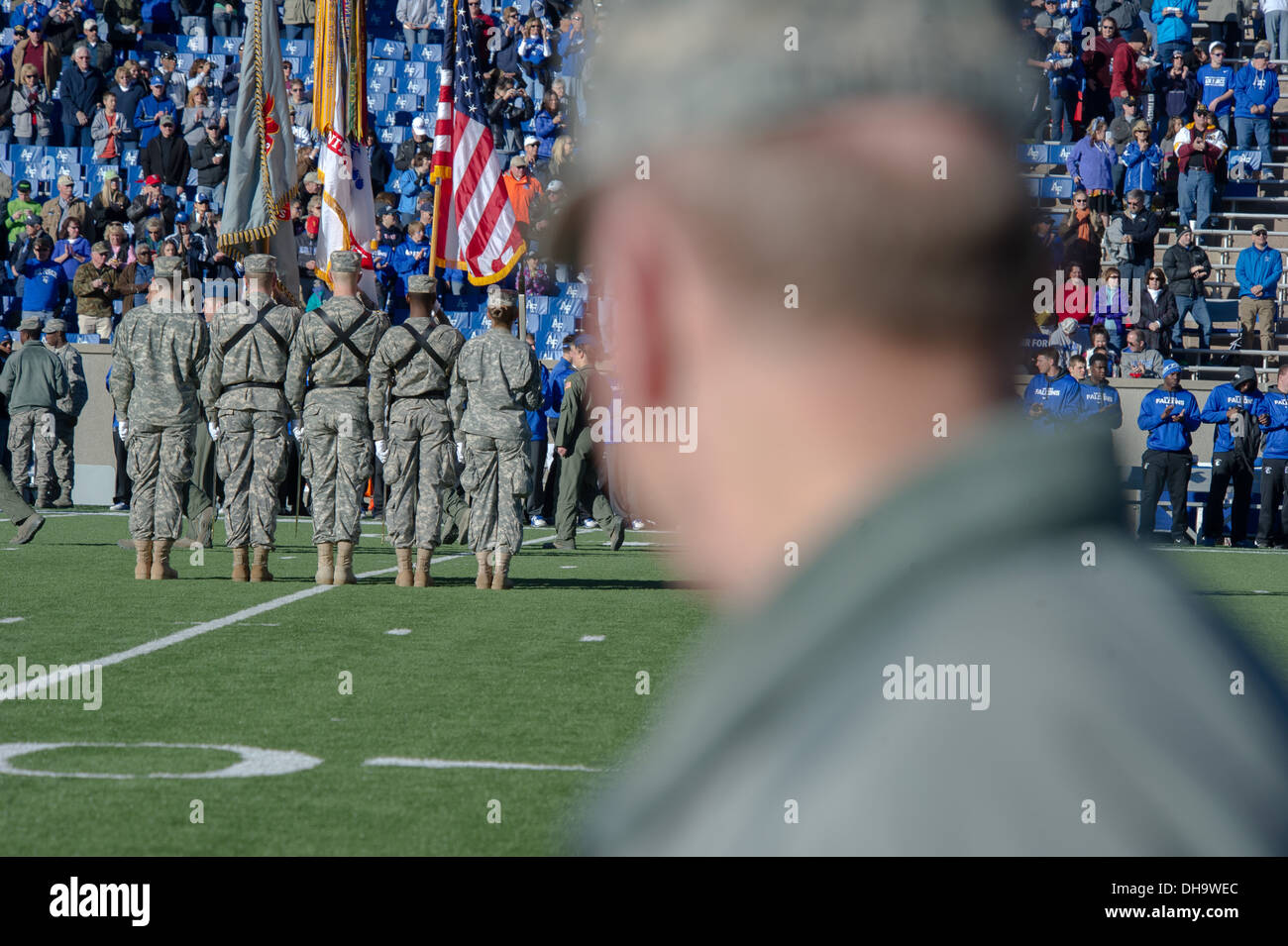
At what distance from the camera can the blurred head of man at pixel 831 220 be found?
97 centimetres

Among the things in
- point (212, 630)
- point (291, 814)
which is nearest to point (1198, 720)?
point (291, 814)

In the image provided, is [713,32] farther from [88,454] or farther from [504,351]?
[88,454]

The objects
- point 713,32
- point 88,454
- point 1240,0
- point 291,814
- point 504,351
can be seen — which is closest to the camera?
point 713,32

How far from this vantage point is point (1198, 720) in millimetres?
853

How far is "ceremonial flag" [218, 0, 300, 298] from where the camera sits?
15164 mm

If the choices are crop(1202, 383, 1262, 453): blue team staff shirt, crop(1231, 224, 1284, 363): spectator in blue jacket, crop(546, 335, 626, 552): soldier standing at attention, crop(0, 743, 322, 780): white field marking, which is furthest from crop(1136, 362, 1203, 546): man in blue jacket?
crop(0, 743, 322, 780): white field marking

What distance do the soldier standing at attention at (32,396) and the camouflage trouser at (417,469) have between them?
1093cm

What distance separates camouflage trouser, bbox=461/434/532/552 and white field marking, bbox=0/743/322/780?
20.2ft

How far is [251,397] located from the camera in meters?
11.4

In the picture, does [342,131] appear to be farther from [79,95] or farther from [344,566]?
[79,95]

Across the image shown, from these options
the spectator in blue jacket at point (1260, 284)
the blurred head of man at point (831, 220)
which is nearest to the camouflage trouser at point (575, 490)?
the spectator in blue jacket at point (1260, 284)

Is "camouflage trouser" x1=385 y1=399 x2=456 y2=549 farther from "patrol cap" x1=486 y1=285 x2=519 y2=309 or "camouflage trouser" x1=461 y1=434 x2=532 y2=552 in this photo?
"patrol cap" x1=486 y1=285 x2=519 y2=309

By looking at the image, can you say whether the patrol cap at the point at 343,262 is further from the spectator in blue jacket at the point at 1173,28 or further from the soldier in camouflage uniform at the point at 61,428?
the spectator in blue jacket at the point at 1173,28

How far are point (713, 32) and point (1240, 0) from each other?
30.0 metres
